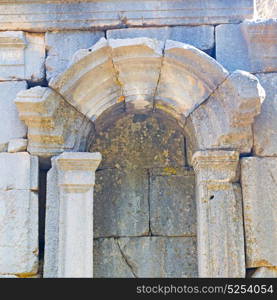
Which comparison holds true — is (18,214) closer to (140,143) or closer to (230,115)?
(140,143)

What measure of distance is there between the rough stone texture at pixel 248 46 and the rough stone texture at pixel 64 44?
3.56 ft

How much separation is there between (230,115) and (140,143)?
4.22ft

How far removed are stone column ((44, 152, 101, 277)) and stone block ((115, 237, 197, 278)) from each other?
3.22 ft

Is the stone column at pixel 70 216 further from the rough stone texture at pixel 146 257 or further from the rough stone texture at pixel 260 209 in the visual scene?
the rough stone texture at pixel 260 209

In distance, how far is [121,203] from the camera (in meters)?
7.57

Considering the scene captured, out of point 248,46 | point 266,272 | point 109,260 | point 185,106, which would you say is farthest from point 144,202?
point 248,46

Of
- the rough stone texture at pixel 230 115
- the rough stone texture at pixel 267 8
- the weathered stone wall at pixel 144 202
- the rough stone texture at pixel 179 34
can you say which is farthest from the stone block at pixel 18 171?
the rough stone texture at pixel 267 8

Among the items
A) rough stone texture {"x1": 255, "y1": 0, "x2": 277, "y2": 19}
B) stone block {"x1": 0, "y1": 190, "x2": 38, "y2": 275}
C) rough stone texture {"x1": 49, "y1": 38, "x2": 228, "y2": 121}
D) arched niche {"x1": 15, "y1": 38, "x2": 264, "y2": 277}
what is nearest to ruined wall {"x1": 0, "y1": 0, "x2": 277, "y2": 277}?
stone block {"x1": 0, "y1": 190, "x2": 38, "y2": 275}

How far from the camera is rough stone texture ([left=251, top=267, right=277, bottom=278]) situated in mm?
6539

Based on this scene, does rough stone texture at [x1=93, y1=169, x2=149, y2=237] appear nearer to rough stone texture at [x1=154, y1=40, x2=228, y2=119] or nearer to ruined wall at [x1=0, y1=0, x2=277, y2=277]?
ruined wall at [x1=0, y1=0, x2=277, y2=277]

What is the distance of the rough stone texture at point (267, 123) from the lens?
6809 mm

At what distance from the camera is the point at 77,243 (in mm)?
6504
